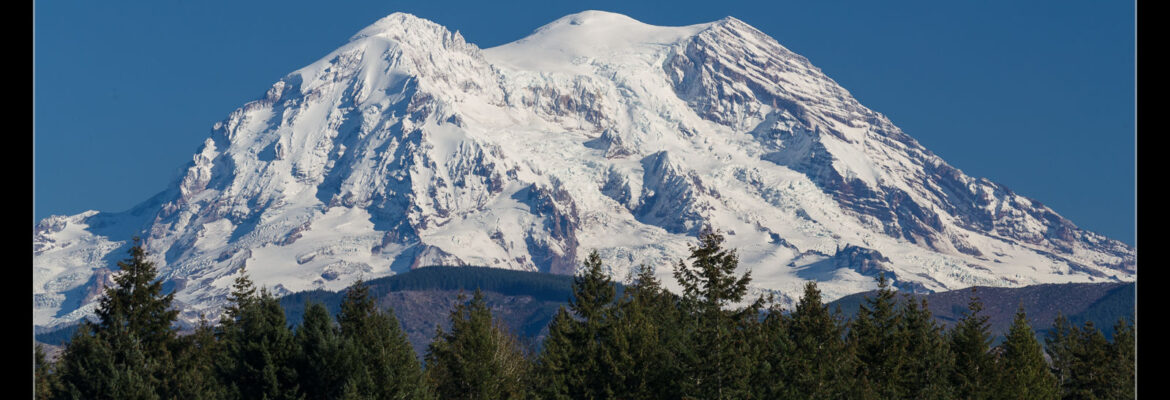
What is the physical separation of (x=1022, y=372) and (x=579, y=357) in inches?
1409

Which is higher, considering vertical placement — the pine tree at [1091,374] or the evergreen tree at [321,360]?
the evergreen tree at [321,360]

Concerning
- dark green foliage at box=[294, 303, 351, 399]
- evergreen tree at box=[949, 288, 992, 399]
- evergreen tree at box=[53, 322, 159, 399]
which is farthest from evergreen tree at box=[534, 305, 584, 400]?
evergreen tree at box=[949, 288, 992, 399]

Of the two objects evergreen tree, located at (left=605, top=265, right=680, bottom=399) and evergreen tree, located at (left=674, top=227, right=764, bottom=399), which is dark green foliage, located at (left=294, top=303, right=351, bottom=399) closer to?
evergreen tree, located at (left=605, top=265, right=680, bottom=399)

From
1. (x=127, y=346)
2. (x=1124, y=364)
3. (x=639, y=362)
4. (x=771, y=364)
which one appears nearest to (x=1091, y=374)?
(x=1124, y=364)

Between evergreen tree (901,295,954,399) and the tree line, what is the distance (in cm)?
14

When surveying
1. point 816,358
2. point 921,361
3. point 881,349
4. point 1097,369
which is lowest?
point 1097,369

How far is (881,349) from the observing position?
8875cm

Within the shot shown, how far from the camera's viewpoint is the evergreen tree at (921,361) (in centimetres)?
8688

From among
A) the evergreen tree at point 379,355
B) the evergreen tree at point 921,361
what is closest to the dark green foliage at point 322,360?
the evergreen tree at point 379,355

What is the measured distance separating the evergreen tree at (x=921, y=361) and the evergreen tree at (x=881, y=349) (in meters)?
0.62

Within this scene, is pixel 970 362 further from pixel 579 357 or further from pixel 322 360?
pixel 322 360

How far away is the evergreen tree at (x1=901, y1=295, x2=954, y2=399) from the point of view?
86.9 meters

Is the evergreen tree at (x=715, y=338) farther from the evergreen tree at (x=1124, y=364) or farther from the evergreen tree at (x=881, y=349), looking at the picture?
the evergreen tree at (x=1124, y=364)
